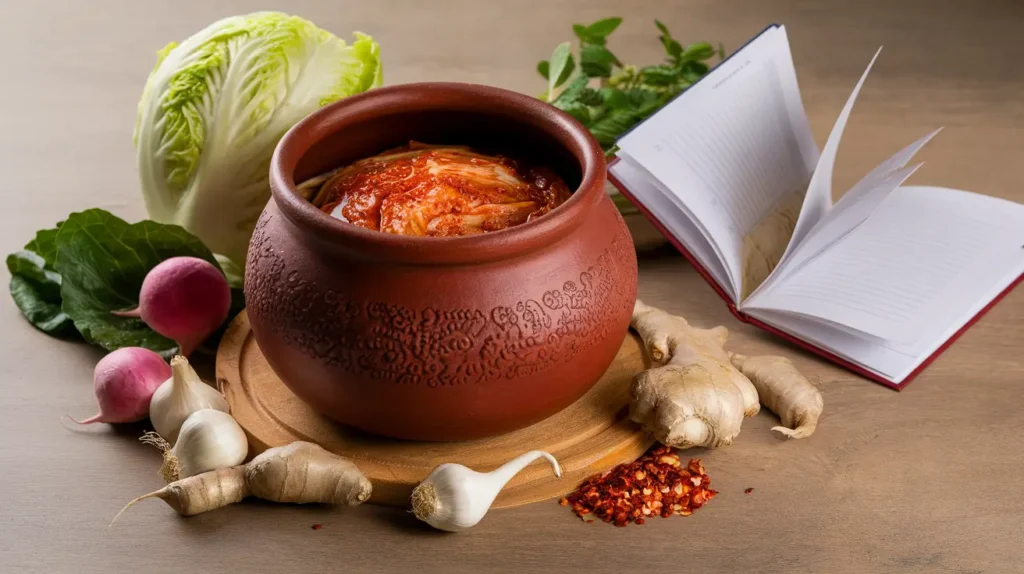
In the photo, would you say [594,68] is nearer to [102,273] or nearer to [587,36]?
[587,36]

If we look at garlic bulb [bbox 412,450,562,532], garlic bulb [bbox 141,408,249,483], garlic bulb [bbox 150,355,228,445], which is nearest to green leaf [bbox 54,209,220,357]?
garlic bulb [bbox 150,355,228,445]

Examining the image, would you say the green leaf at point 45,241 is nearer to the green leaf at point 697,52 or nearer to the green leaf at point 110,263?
the green leaf at point 110,263

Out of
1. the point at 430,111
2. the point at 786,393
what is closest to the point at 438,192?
the point at 430,111

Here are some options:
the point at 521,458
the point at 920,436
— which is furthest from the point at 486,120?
the point at 920,436

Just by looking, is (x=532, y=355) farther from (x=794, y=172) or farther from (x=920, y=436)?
(x=794, y=172)

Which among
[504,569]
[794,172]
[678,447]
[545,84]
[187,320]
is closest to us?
[504,569]

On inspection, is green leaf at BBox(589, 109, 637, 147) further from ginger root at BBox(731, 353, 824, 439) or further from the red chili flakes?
the red chili flakes
